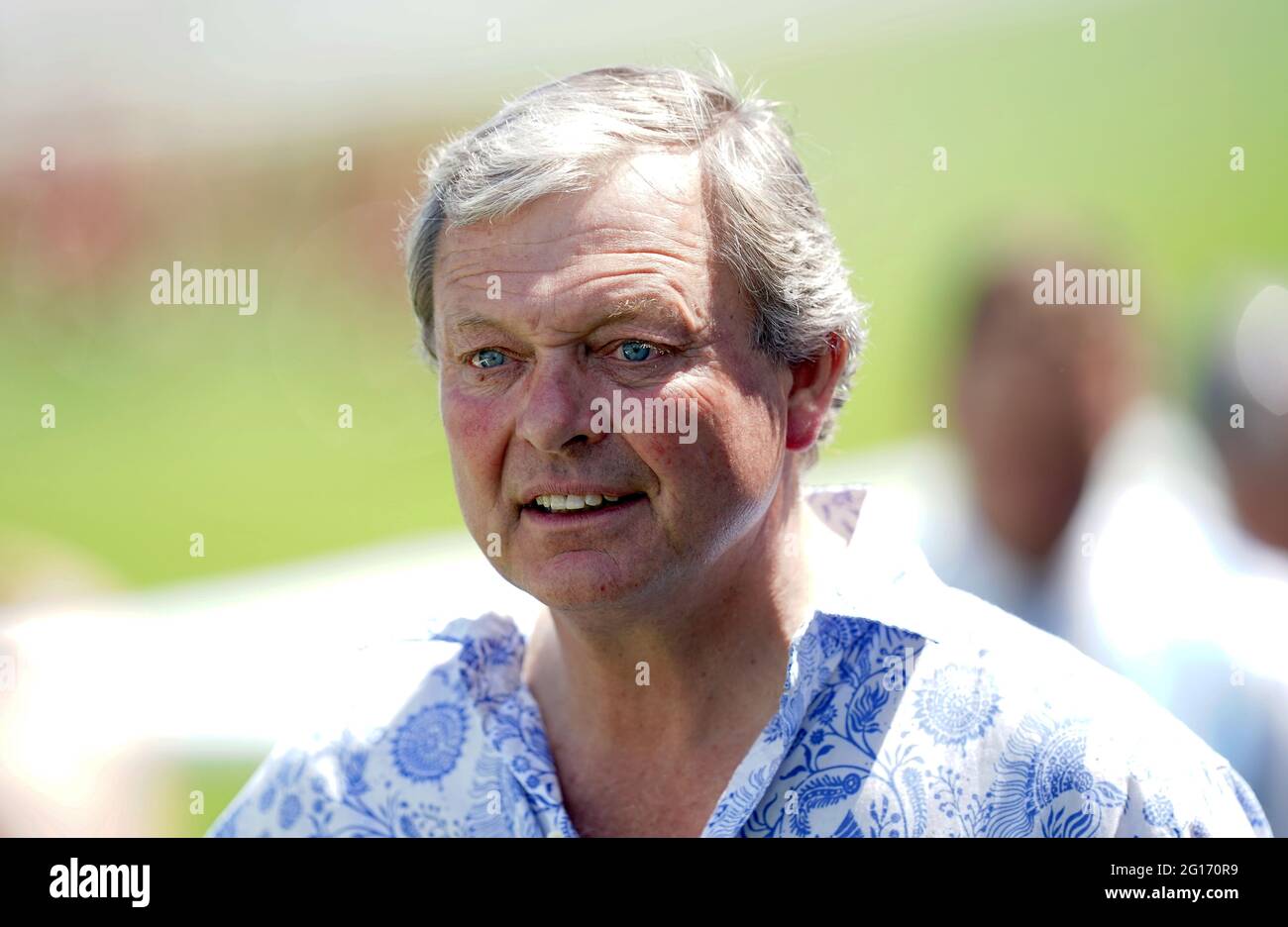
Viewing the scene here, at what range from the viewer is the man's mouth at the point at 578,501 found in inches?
68.8

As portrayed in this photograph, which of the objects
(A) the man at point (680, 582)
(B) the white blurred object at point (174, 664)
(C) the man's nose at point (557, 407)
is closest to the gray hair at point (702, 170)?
(A) the man at point (680, 582)

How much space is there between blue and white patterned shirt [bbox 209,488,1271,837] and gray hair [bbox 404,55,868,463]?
39 centimetres

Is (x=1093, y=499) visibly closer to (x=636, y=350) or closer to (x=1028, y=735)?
(x=1028, y=735)

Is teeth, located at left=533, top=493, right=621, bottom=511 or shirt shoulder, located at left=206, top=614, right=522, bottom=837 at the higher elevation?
teeth, located at left=533, top=493, right=621, bottom=511

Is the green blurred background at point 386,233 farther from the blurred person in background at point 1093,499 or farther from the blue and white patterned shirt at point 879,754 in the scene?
the blue and white patterned shirt at point 879,754

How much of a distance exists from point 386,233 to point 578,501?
4.41 metres

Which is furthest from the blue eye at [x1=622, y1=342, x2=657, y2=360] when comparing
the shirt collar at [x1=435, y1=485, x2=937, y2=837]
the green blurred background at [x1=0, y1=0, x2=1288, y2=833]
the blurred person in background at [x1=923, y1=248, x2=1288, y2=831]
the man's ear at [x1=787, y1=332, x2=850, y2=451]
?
the green blurred background at [x1=0, y1=0, x2=1288, y2=833]

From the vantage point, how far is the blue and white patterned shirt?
1685mm

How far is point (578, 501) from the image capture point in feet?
5.74

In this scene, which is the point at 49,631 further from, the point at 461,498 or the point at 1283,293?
the point at 1283,293

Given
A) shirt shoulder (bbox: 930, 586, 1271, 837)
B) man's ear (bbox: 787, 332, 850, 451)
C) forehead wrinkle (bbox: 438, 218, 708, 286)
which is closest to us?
shirt shoulder (bbox: 930, 586, 1271, 837)

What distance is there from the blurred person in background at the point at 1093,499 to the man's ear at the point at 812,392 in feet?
4.31

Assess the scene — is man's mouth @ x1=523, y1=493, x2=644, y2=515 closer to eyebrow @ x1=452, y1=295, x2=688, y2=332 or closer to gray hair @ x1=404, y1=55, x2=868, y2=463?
eyebrow @ x1=452, y1=295, x2=688, y2=332
